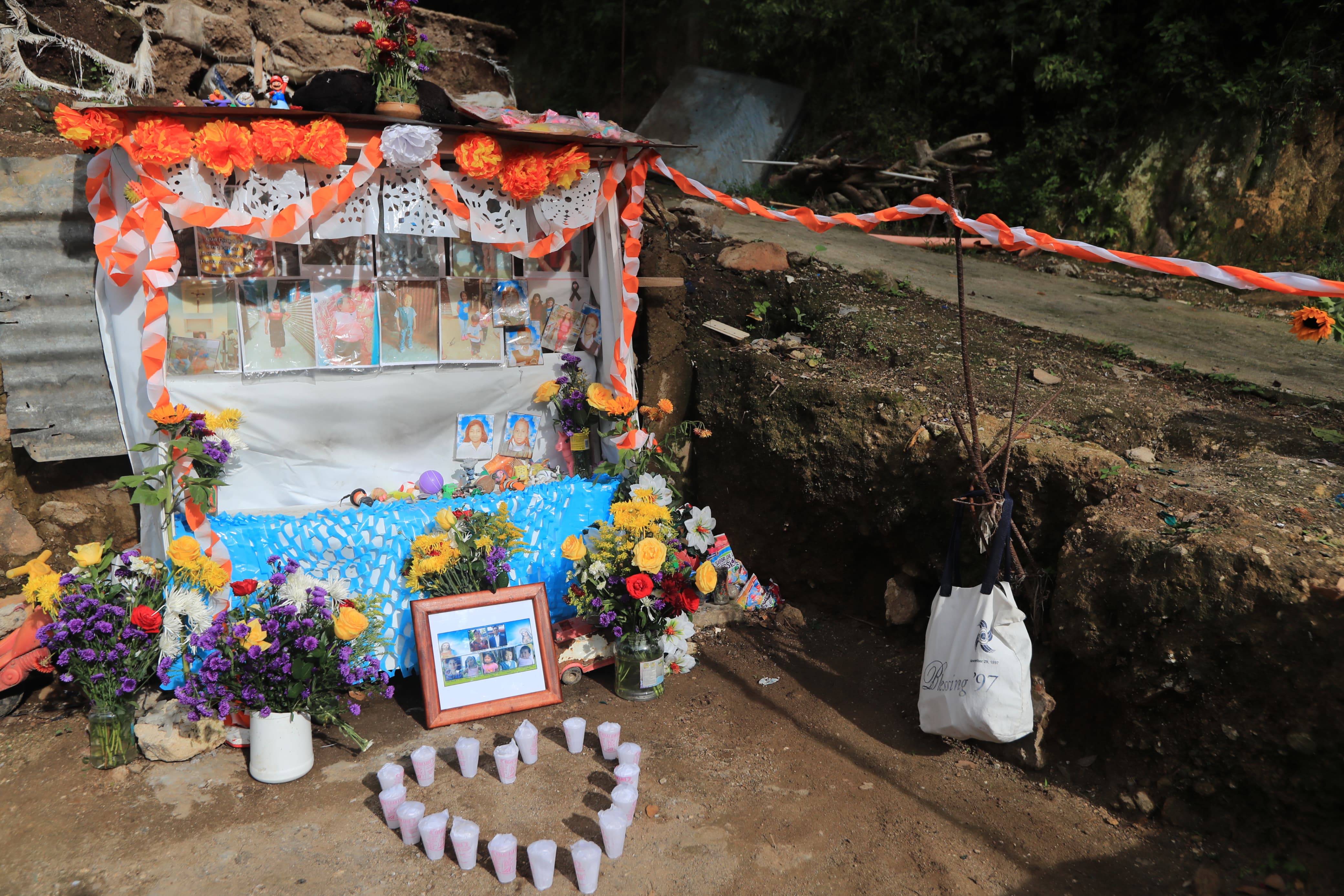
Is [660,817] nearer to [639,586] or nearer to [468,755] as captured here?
[468,755]

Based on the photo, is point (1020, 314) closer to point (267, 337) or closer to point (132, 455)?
point (267, 337)

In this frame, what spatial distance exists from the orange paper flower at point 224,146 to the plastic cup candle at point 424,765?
8.99ft

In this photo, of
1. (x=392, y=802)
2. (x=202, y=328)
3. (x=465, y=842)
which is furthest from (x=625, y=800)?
(x=202, y=328)

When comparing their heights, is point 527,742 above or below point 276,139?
below

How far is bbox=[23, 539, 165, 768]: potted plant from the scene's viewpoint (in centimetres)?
351

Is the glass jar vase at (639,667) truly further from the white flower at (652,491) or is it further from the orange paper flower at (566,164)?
the orange paper flower at (566,164)

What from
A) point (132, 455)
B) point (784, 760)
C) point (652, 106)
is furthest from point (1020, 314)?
point (652, 106)

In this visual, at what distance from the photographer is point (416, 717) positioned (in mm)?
4070

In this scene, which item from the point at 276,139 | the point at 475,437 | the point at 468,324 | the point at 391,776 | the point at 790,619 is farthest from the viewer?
the point at 790,619

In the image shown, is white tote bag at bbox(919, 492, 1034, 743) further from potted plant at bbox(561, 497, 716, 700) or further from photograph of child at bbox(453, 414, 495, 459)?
photograph of child at bbox(453, 414, 495, 459)

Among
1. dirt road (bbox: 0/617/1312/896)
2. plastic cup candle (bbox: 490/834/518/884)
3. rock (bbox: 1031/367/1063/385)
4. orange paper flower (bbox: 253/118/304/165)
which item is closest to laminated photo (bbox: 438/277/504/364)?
orange paper flower (bbox: 253/118/304/165)

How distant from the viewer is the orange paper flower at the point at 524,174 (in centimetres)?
423

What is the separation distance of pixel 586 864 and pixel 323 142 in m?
3.30

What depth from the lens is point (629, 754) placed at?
355 cm
